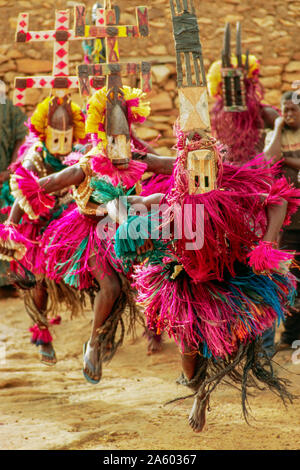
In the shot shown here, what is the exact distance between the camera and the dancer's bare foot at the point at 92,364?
431cm

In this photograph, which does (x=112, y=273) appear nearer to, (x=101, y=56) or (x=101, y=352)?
(x=101, y=352)

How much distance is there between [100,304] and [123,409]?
764mm

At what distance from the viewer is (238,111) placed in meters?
6.24

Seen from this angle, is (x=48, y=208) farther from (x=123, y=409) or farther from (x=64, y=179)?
(x=123, y=409)

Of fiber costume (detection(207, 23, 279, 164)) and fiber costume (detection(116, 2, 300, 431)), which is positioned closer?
fiber costume (detection(116, 2, 300, 431))

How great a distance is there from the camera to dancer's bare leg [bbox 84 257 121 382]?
4.36 m

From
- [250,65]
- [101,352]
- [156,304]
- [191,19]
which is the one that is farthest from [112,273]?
[250,65]

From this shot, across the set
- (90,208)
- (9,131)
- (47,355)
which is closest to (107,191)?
(90,208)

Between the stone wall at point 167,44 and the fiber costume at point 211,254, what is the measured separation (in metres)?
4.27

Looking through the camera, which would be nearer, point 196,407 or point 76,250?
point 196,407

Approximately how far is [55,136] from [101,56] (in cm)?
72

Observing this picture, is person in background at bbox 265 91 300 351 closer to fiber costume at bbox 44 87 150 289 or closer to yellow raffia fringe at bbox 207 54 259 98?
yellow raffia fringe at bbox 207 54 259 98

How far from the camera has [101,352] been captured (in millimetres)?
4410

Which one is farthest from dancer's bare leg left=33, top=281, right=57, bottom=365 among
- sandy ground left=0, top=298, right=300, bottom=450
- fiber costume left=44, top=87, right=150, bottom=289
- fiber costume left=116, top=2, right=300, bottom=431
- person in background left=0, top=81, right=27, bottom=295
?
person in background left=0, top=81, right=27, bottom=295
